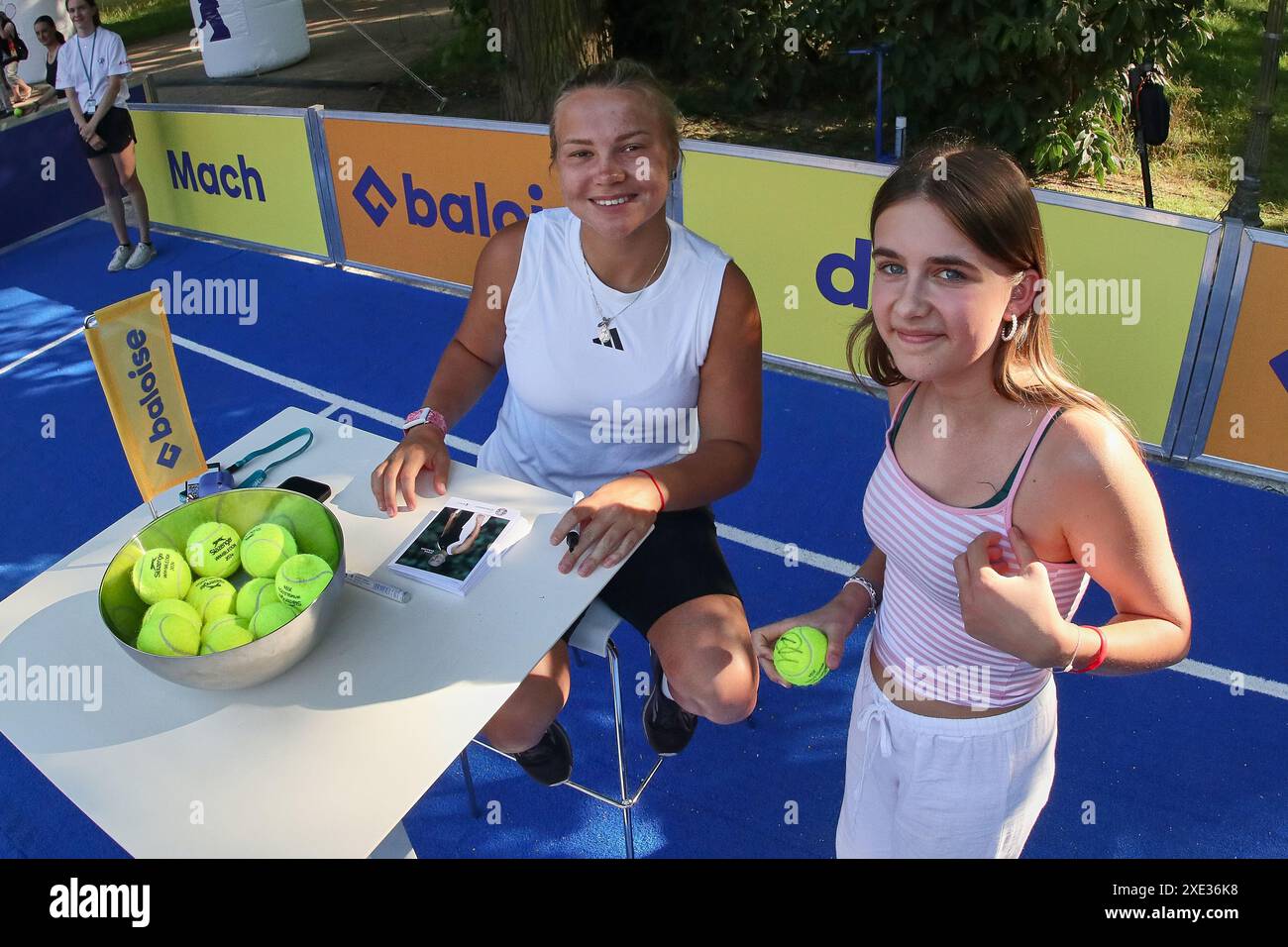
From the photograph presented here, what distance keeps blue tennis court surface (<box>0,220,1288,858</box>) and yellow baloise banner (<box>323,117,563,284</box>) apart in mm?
716

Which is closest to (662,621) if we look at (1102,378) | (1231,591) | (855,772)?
(855,772)

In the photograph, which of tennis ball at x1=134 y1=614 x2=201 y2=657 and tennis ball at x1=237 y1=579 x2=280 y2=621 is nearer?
tennis ball at x1=134 y1=614 x2=201 y2=657

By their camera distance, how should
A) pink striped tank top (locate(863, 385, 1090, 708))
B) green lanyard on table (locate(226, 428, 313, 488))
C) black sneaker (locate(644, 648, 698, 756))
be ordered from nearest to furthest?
pink striped tank top (locate(863, 385, 1090, 708)), green lanyard on table (locate(226, 428, 313, 488)), black sneaker (locate(644, 648, 698, 756))

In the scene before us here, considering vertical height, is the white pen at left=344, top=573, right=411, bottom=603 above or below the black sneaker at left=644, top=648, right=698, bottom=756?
above

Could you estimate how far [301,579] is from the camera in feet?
7.32

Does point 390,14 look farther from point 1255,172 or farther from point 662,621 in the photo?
point 662,621

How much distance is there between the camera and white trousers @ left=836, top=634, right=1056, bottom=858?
7.09ft

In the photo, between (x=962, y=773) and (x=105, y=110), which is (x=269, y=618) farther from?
(x=105, y=110)

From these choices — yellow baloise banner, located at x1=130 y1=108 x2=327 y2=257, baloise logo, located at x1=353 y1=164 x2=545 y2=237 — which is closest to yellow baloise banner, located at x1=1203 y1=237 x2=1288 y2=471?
baloise logo, located at x1=353 y1=164 x2=545 y2=237

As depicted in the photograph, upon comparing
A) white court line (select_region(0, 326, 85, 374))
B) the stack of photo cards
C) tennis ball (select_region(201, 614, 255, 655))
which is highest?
tennis ball (select_region(201, 614, 255, 655))

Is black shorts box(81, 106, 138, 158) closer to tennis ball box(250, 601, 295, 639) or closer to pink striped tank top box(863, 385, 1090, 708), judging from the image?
tennis ball box(250, 601, 295, 639)

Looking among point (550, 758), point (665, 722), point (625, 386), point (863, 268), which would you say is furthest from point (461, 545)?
point (863, 268)

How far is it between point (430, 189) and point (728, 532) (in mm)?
3727
